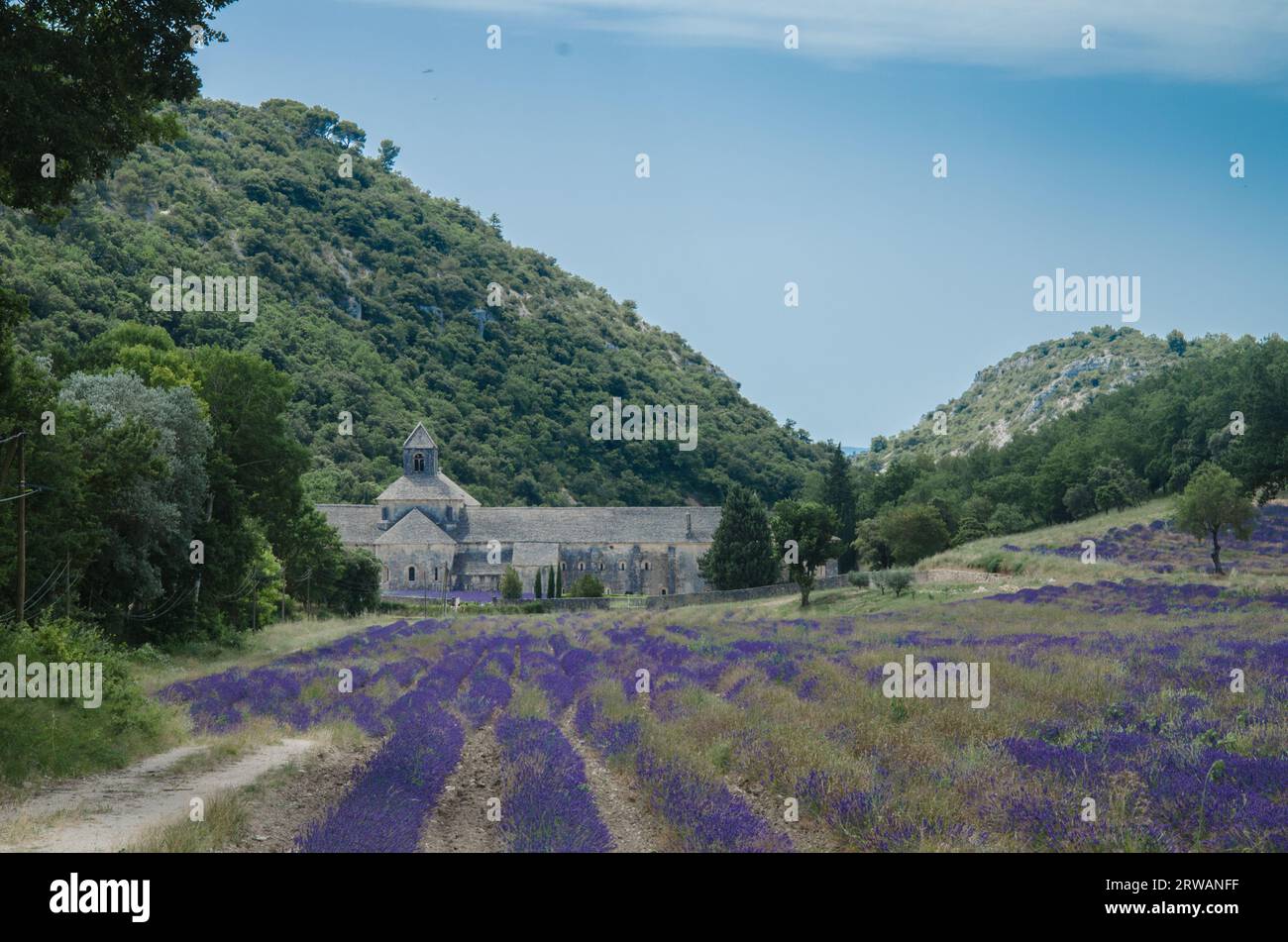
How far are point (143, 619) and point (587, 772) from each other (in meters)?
26.6

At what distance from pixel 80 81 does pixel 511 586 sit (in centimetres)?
7565

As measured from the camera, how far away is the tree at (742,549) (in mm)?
78250

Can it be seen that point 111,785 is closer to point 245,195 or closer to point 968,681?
point 968,681

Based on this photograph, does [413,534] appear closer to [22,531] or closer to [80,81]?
[22,531]

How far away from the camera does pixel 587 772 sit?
41.9 ft

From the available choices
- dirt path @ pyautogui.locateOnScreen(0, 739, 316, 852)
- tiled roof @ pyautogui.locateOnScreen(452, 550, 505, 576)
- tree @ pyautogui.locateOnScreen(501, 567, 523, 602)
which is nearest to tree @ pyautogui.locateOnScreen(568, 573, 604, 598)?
→ tree @ pyautogui.locateOnScreen(501, 567, 523, 602)

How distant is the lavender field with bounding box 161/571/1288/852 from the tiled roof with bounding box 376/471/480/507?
7809cm

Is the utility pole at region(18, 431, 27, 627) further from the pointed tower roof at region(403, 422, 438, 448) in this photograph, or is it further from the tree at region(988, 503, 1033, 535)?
the pointed tower roof at region(403, 422, 438, 448)

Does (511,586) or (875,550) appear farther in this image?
(511,586)

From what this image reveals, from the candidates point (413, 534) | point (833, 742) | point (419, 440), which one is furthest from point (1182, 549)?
point (419, 440)

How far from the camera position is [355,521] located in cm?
9981

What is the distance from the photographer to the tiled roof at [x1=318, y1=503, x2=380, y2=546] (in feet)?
320

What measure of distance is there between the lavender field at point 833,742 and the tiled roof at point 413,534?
71130mm

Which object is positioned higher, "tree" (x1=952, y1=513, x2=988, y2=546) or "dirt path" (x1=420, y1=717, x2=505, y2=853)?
"dirt path" (x1=420, y1=717, x2=505, y2=853)
